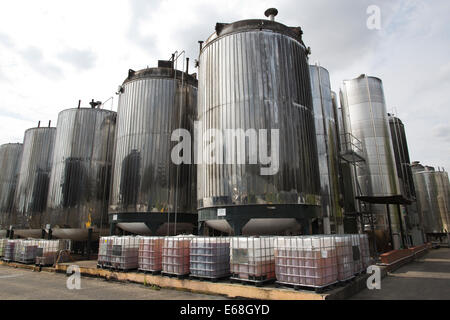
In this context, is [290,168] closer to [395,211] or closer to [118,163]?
[118,163]

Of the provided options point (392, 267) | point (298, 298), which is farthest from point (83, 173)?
point (392, 267)

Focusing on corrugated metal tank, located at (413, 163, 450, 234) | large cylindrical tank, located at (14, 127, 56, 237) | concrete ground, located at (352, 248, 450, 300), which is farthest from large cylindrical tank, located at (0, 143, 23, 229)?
corrugated metal tank, located at (413, 163, 450, 234)

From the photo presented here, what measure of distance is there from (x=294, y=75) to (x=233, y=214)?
25.8 ft

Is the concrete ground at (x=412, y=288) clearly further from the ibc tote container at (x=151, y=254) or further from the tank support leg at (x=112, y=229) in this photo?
the tank support leg at (x=112, y=229)

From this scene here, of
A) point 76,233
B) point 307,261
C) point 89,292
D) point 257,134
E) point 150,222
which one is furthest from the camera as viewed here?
point 76,233

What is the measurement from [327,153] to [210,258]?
14.4 m

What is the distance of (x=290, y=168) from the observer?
41.0 feet

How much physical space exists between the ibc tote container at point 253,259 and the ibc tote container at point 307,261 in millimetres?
406

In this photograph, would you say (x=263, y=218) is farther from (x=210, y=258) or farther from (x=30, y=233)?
(x=30, y=233)

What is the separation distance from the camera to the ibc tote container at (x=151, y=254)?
10.5 m

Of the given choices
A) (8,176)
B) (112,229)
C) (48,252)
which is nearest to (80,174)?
(112,229)

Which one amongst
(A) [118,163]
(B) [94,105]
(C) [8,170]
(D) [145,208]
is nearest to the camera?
(D) [145,208]

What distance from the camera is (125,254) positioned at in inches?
448

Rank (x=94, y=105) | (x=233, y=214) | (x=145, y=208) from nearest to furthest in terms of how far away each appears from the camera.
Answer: (x=233, y=214), (x=145, y=208), (x=94, y=105)
